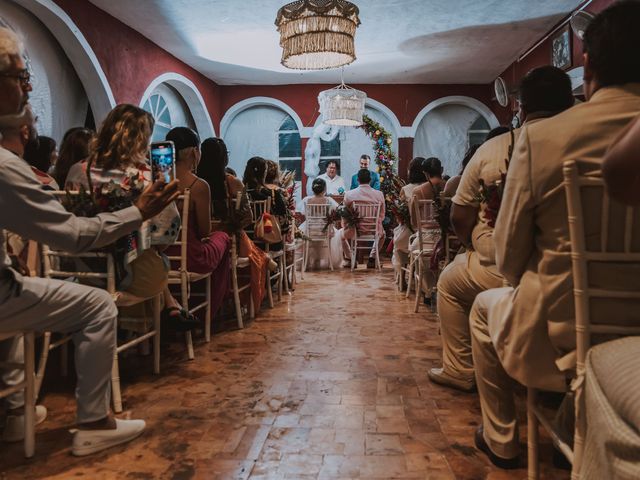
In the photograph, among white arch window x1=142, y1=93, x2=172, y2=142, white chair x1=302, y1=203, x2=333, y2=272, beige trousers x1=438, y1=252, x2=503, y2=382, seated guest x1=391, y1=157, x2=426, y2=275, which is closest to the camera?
beige trousers x1=438, y1=252, x2=503, y2=382

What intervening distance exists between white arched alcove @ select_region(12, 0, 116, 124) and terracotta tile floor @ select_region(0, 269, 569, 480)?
3.26 metres

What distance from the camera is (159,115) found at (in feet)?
25.8

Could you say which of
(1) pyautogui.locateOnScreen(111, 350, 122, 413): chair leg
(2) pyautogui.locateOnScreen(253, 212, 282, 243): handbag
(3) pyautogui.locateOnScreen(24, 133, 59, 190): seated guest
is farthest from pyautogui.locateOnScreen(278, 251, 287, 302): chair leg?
(1) pyautogui.locateOnScreen(111, 350, 122, 413): chair leg

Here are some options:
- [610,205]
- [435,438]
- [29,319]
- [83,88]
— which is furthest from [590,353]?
[83,88]

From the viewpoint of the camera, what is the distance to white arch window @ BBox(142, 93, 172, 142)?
7702 millimetres

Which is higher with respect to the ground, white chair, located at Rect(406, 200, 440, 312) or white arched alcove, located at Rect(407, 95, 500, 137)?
white arched alcove, located at Rect(407, 95, 500, 137)

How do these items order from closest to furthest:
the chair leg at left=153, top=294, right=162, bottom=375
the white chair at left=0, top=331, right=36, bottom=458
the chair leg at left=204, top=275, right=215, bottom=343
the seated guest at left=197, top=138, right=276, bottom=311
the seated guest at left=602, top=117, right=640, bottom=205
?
the seated guest at left=602, top=117, right=640, bottom=205 < the white chair at left=0, top=331, right=36, bottom=458 < the chair leg at left=153, top=294, right=162, bottom=375 < the chair leg at left=204, top=275, right=215, bottom=343 < the seated guest at left=197, top=138, right=276, bottom=311

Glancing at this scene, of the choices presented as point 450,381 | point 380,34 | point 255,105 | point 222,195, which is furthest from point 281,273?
point 255,105

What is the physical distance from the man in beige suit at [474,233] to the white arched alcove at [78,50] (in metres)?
3.93

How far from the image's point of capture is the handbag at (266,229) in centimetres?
403

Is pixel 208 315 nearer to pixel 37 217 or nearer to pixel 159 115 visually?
pixel 37 217

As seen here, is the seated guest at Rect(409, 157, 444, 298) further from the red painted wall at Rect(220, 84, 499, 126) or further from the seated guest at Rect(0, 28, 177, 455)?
the red painted wall at Rect(220, 84, 499, 126)

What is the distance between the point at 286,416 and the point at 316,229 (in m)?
4.72

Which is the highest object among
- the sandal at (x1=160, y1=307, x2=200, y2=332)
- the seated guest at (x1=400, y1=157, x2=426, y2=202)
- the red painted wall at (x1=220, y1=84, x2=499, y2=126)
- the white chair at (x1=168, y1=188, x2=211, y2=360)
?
the red painted wall at (x1=220, y1=84, x2=499, y2=126)
